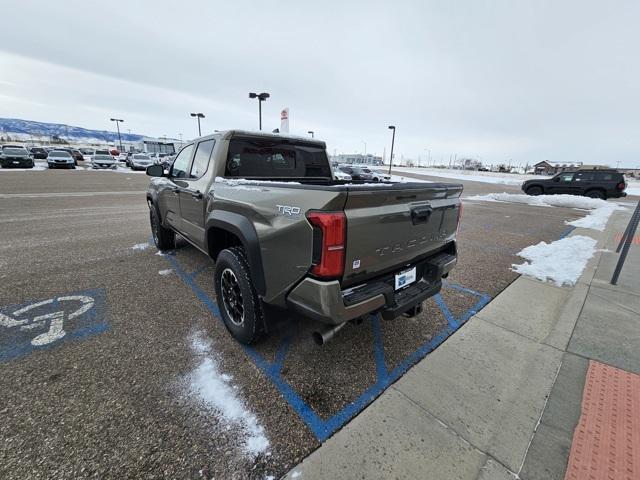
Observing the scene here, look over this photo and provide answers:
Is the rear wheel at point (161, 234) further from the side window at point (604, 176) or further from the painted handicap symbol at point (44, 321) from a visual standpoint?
the side window at point (604, 176)

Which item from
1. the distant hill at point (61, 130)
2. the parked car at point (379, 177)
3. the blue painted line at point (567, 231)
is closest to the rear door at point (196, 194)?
the parked car at point (379, 177)

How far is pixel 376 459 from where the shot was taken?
1.73m

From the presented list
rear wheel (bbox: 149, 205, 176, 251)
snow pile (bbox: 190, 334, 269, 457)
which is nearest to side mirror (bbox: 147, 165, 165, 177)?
rear wheel (bbox: 149, 205, 176, 251)

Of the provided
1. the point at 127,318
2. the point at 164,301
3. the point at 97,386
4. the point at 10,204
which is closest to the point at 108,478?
the point at 97,386

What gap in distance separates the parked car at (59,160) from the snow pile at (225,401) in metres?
32.1

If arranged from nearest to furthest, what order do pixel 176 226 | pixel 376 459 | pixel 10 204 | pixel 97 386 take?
pixel 376 459, pixel 97 386, pixel 176 226, pixel 10 204

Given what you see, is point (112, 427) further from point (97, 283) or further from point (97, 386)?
point (97, 283)

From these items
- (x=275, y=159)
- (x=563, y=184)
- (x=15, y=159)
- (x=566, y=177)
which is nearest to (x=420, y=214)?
(x=275, y=159)

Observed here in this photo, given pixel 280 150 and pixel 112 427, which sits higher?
pixel 280 150

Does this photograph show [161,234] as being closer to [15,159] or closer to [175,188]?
[175,188]

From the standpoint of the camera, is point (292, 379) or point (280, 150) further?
point (280, 150)

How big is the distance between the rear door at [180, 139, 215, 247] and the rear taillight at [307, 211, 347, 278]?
1841 mm

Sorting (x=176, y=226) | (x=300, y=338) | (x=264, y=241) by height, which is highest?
(x=264, y=241)

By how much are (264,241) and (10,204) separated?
38.9ft
